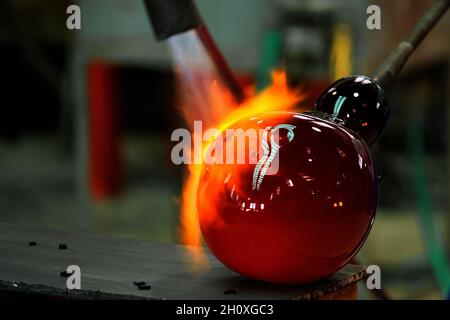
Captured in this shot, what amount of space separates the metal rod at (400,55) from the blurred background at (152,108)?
0.29 metres

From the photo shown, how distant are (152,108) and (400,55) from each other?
7.31 meters

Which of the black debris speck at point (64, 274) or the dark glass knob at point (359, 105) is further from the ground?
the dark glass knob at point (359, 105)

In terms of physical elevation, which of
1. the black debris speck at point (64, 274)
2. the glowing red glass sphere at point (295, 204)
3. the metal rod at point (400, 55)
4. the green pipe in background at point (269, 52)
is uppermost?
the green pipe in background at point (269, 52)

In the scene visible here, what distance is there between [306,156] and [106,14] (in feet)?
8.03

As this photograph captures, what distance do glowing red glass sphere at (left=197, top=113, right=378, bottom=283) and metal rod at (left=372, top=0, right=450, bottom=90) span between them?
19 centimetres

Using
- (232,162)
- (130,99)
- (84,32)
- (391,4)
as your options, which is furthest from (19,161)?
(232,162)

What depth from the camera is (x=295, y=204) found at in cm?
92

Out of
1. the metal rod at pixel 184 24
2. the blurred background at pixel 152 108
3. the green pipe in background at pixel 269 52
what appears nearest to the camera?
the metal rod at pixel 184 24

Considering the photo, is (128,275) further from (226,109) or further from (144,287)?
(226,109)

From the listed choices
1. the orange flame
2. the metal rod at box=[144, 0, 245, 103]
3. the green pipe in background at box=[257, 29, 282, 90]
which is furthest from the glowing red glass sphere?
the green pipe in background at box=[257, 29, 282, 90]

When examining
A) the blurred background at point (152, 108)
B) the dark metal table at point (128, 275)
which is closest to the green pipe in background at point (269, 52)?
the blurred background at point (152, 108)

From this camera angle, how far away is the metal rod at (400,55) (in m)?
1.13

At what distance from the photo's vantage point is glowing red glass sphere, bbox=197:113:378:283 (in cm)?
92

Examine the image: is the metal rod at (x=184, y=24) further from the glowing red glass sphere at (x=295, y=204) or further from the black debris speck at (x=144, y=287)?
the black debris speck at (x=144, y=287)
